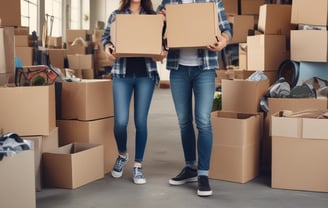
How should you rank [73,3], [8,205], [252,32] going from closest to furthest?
[8,205], [252,32], [73,3]

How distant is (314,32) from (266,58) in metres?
0.50

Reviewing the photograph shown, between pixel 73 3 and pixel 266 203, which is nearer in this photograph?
pixel 266 203

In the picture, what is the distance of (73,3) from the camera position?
40.2 ft

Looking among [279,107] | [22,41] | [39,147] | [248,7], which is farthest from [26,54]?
[279,107]

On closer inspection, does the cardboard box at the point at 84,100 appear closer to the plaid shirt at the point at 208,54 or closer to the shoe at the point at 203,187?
the plaid shirt at the point at 208,54

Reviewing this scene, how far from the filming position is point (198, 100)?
277cm

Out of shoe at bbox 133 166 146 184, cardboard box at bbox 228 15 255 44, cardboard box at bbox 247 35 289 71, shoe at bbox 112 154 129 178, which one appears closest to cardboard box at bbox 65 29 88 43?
cardboard box at bbox 228 15 255 44

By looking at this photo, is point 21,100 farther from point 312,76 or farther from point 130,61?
point 312,76

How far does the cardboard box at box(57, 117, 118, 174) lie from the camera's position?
3.26 metres

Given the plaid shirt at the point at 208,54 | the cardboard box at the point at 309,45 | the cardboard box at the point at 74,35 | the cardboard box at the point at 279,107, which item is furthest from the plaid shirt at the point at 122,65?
the cardboard box at the point at 74,35

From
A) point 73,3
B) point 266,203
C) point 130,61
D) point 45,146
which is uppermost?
point 73,3

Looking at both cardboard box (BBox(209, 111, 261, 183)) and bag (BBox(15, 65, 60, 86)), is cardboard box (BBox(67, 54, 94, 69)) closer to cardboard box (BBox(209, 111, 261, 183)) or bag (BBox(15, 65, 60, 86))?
bag (BBox(15, 65, 60, 86))

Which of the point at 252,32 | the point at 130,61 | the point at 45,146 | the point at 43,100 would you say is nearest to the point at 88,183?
the point at 45,146

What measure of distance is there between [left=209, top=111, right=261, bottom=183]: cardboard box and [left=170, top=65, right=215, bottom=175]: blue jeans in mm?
264
